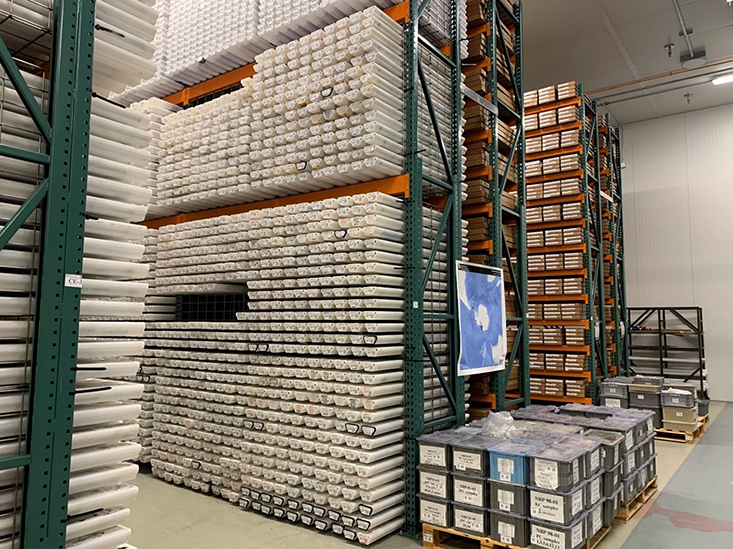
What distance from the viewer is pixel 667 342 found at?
14.1 metres

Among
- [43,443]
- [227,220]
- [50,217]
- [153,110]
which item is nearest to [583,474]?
[43,443]

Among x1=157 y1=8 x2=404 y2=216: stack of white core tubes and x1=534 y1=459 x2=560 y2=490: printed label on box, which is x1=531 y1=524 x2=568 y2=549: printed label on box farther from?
x1=157 y1=8 x2=404 y2=216: stack of white core tubes

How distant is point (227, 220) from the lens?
6.17 meters

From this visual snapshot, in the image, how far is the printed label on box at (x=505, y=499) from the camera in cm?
416

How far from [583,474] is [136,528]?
4.01 m

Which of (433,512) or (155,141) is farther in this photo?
(155,141)

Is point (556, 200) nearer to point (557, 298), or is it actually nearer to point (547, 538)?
point (557, 298)

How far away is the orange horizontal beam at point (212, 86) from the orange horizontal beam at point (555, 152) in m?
5.76

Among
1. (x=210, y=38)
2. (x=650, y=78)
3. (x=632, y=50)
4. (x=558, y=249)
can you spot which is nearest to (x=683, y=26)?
(x=632, y=50)

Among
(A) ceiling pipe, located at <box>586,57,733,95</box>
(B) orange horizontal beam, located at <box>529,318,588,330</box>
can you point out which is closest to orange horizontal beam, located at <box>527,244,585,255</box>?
(B) orange horizontal beam, located at <box>529,318,588,330</box>

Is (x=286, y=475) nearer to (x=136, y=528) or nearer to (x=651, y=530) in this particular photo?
(x=136, y=528)

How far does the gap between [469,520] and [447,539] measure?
0.48m

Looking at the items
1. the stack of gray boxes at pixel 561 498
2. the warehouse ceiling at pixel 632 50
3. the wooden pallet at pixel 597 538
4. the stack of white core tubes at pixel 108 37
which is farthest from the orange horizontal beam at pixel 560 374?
the stack of white core tubes at pixel 108 37

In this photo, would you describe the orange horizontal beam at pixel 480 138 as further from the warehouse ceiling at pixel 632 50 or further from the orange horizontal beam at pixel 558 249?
the warehouse ceiling at pixel 632 50
